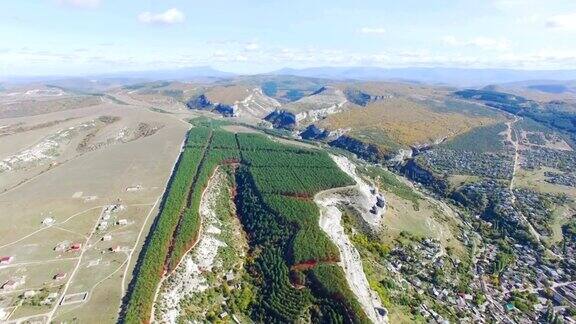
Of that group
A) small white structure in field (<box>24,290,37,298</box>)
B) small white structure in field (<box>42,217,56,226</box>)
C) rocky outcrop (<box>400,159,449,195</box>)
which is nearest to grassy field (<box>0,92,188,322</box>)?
small white structure in field (<box>42,217,56,226</box>)

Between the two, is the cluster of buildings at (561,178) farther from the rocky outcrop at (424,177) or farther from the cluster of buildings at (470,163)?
the rocky outcrop at (424,177)

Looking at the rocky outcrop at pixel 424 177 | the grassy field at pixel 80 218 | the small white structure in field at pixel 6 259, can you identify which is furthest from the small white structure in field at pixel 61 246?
the rocky outcrop at pixel 424 177

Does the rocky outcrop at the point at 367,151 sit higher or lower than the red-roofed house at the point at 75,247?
lower

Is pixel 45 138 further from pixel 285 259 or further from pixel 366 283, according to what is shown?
pixel 366 283

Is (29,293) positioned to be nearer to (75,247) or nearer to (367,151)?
(75,247)

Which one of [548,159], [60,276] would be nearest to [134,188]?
[60,276]

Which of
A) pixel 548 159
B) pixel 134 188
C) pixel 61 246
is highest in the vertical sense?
pixel 134 188

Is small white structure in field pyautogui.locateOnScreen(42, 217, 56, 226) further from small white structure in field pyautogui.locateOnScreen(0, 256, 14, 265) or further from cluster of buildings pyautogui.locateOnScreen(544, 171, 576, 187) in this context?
cluster of buildings pyautogui.locateOnScreen(544, 171, 576, 187)

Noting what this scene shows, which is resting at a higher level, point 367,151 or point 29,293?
point 29,293

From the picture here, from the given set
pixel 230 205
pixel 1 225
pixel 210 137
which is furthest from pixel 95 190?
pixel 210 137

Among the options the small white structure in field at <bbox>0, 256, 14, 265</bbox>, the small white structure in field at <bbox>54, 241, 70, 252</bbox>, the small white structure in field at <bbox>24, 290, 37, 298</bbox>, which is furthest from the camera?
the small white structure in field at <bbox>54, 241, 70, 252</bbox>

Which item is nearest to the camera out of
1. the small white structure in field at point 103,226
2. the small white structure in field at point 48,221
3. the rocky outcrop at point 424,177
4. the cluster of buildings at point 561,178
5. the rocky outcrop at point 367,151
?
the small white structure in field at point 103,226

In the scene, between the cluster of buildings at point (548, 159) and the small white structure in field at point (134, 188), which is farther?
the cluster of buildings at point (548, 159)
